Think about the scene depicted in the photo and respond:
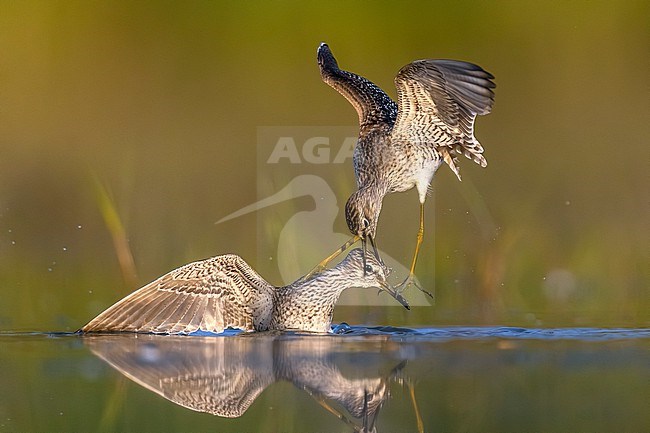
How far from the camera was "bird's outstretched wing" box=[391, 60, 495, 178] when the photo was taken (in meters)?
10.2

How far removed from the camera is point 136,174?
45.6ft

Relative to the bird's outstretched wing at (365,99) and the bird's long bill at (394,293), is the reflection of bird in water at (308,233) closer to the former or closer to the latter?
the bird's long bill at (394,293)

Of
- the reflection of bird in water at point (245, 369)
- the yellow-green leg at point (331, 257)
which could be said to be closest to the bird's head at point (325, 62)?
the yellow-green leg at point (331, 257)

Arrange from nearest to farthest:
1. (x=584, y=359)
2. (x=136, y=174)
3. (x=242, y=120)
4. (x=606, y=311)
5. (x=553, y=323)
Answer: (x=584, y=359)
(x=553, y=323)
(x=606, y=311)
(x=136, y=174)
(x=242, y=120)

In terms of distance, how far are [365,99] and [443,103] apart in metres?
1.24

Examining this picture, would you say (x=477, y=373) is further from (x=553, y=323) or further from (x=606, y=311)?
(x=606, y=311)

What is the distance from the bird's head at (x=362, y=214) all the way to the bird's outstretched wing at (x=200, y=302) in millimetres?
Result: 1122

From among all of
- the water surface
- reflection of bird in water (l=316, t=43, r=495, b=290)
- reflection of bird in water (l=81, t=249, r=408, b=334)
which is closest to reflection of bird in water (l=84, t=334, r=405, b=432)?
the water surface

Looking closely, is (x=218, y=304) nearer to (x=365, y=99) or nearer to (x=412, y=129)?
(x=412, y=129)

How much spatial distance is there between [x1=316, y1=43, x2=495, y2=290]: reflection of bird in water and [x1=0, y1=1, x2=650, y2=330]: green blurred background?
1052 mm

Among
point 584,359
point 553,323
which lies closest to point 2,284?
point 553,323

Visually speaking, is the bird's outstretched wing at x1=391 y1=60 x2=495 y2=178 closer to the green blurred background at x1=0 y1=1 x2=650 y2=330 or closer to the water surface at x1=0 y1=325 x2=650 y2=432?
the green blurred background at x1=0 y1=1 x2=650 y2=330

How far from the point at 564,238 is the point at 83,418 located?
734 centimetres

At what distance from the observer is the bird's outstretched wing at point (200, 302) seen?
31.4 ft
